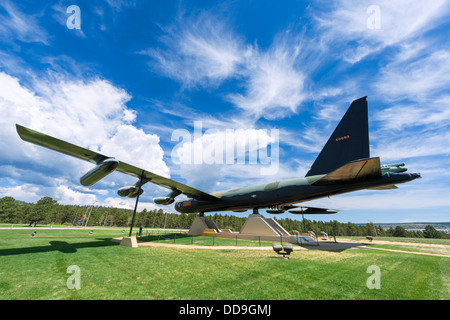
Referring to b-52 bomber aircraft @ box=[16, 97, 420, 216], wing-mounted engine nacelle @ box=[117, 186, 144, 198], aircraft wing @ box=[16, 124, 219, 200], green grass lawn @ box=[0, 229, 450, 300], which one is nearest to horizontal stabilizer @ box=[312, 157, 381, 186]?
b-52 bomber aircraft @ box=[16, 97, 420, 216]

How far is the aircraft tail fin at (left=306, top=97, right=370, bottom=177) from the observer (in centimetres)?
1483

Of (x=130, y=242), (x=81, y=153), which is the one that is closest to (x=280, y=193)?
(x=130, y=242)

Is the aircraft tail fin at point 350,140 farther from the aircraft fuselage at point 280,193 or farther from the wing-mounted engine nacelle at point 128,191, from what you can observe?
the wing-mounted engine nacelle at point 128,191

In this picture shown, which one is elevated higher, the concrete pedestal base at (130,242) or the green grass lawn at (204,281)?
the green grass lawn at (204,281)

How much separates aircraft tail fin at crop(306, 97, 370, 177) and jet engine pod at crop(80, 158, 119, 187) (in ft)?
62.2

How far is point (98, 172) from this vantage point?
12.3m

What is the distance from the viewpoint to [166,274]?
6988 millimetres

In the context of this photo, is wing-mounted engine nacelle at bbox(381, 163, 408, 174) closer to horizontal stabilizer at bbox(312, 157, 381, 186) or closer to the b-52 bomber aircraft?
the b-52 bomber aircraft

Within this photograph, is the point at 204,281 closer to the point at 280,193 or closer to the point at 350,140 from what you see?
the point at 280,193

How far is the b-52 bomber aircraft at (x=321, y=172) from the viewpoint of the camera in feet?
40.8

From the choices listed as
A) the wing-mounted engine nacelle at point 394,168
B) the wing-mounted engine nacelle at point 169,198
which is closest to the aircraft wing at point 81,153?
the wing-mounted engine nacelle at point 169,198

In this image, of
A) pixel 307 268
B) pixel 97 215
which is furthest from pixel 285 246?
pixel 97 215

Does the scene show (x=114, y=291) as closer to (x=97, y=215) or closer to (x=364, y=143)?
(x=364, y=143)
